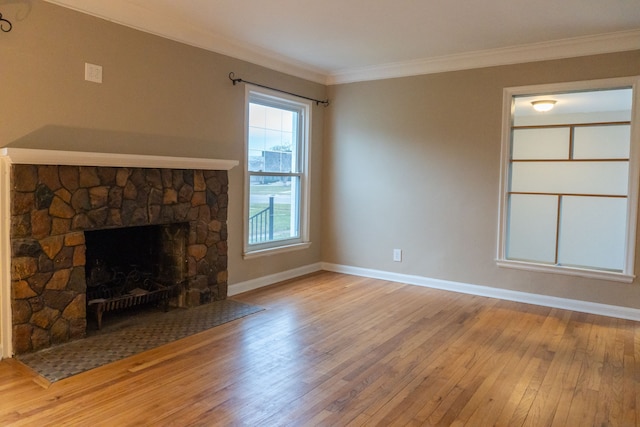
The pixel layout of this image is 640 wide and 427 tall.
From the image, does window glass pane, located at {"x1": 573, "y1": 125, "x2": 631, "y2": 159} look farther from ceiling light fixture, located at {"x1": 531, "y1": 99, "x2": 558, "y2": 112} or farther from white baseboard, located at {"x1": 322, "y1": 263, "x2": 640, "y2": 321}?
white baseboard, located at {"x1": 322, "y1": 263, "x2": 640, "y2": 321}

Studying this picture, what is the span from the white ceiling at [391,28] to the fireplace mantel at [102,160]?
1029mm

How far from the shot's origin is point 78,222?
3.01 meters

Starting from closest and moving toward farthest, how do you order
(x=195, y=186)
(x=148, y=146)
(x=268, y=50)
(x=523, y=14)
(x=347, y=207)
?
(x=523, y=14)
(x=148, y=146)
(x=195, y=186)
(x=268, y=50)
(x=347, y=207)

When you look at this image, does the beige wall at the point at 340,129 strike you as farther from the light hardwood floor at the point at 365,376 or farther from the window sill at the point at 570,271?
the light hardwood floor at the point at 365,376

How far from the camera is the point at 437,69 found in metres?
4.66

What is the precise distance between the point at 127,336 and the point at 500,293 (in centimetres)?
344

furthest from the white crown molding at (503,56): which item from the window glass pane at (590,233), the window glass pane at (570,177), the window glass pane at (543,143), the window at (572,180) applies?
the window glass pane at (590,233)

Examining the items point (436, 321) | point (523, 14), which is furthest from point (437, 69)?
point (436, 321)

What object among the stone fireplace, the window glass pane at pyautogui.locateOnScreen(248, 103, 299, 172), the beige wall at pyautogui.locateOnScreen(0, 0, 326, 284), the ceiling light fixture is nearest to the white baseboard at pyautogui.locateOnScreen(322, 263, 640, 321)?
the beige wall at pyautogui.locateOnScreen(0, 0, 326, 284)

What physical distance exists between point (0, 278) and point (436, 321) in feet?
10.3

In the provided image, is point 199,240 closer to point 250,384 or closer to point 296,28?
point 250,384

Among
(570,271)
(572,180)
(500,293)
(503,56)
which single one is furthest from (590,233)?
(503,56)

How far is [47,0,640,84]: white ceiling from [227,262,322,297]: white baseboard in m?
2.24

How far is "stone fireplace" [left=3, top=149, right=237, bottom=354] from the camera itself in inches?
108
